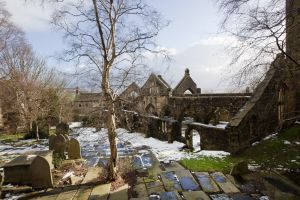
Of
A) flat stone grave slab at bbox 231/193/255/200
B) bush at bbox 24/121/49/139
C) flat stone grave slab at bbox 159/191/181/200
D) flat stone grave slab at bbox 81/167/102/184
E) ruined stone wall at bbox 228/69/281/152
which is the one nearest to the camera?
flat stone grave slab at bbox 231/193/255/200

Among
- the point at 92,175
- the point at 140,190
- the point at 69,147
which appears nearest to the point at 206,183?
the point at 140,190

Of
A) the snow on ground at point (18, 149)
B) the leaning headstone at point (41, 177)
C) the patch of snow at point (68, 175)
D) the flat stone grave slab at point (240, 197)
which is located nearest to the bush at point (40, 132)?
the snow on ground at point (18, 149)

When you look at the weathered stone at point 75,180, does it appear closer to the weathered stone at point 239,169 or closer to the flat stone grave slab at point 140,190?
the flat stone grave slab at point 140,190

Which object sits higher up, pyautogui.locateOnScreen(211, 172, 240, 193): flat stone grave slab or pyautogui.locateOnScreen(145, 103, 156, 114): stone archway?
pyautogui.locateOnScreen(145, 103, 156, 114): stone archway

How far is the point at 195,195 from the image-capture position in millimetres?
9203

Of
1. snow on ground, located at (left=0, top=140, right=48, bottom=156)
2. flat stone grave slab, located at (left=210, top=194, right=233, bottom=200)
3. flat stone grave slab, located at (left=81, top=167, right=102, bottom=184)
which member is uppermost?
flat stone grave slab, located at (left=210, top=194, right=233, bottom=200)

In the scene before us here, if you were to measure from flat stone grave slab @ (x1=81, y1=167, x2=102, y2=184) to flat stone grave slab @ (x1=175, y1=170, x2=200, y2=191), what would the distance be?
3.32 metres

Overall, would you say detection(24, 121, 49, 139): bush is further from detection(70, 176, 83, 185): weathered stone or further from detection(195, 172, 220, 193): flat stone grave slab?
detection(195, 172, 220, 193): flat stone grave slab

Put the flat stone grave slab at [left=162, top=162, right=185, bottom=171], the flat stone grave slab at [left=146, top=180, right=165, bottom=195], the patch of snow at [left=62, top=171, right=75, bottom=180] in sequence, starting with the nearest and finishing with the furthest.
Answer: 1. the flat stone grave slab at [left=146, top=180, right=165, bottom=195]
2. the patch of snow at [left=62, top=171, right=75, bottom=180]
3. the flat stone grave slab at [left=162, top=162, right=185, bottom=171]

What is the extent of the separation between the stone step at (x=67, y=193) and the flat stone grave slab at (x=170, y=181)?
3262mm

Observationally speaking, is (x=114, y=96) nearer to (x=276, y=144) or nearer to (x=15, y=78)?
(x=276, y=144)

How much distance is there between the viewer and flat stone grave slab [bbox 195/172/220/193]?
379 inches

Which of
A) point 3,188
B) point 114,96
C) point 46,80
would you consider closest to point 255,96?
point 114,96

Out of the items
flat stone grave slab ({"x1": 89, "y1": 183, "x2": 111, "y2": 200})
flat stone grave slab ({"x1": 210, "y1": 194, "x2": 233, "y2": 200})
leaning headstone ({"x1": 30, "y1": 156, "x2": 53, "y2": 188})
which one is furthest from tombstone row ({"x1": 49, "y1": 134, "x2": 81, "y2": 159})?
flat stone grave slab ({"x1": 210, "y1": 194, "x2": 233, "y2": 200})
